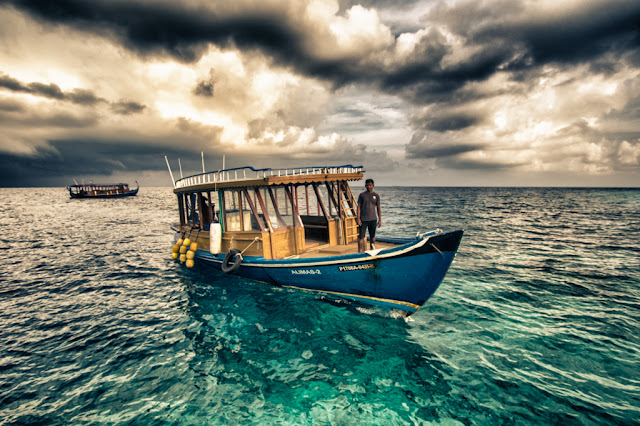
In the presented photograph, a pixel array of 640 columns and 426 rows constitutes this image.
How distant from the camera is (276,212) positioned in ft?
33.7

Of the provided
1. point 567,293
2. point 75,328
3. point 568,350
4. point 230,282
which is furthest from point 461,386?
point 75,328

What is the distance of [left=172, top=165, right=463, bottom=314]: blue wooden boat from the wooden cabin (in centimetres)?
4

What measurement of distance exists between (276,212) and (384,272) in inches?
196

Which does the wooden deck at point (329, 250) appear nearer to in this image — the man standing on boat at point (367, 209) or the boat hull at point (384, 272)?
the boat hull at point (384, 272)

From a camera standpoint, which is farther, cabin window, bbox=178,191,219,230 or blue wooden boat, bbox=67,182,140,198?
blue wooden boat, bbox=67,182,140,198

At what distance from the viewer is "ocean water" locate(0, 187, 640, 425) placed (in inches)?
190

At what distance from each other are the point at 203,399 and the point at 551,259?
17.5 m

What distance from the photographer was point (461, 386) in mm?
5289

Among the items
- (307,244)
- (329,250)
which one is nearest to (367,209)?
(329,250)

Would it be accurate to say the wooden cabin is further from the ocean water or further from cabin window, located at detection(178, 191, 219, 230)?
the ocean water

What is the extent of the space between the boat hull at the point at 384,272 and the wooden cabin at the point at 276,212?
1242 mm

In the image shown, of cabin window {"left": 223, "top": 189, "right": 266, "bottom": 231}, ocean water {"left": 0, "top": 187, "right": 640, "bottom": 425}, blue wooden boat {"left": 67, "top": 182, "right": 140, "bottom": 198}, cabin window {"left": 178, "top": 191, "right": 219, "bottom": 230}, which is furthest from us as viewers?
blue wooden boat {"left": 67, "top": 182, "right": 140, "bottom": 198}

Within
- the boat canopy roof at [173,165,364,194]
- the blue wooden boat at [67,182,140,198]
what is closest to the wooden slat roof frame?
the boat canopy roof at [173,165,364,194]

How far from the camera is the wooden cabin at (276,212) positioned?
9555 mm
